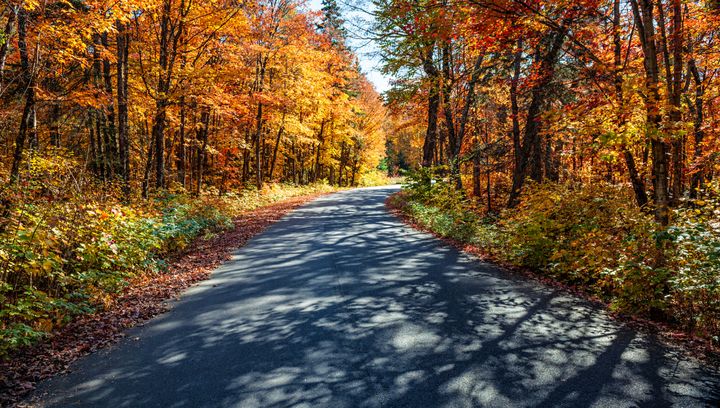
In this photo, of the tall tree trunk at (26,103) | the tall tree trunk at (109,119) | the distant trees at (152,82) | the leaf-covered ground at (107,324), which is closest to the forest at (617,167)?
the leaf-covered ground at (107,324)

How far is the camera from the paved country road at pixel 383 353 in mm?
3479

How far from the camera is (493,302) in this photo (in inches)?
232

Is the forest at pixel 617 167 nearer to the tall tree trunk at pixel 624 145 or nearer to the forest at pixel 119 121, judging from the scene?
the tall tree trunk at pixel 624 145

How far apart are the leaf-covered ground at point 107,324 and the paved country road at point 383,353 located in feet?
0.78

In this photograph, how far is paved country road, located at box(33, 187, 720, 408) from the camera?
11.4 ft

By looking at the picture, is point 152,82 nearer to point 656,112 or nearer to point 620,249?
point 656,112

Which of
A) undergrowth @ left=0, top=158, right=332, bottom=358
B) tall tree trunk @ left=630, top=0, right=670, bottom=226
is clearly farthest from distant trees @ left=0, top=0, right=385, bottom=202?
tall tree trunk @ left=630, top=0, right=670, bottom=226

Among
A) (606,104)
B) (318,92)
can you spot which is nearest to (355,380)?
(606,104)

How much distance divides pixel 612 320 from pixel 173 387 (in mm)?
5458

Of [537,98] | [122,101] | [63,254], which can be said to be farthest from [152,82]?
[537,98]

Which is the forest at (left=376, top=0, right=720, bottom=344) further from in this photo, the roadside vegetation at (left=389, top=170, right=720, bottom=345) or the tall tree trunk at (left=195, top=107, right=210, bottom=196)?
the tall tree trunk at (left=195, top=107, right=210, bottom=196)

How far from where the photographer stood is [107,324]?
5383mm

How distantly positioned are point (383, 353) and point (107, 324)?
402 cm

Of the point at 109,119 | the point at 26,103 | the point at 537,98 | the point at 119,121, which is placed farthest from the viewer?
the point at 109,119
